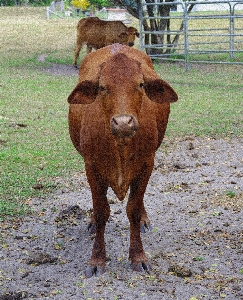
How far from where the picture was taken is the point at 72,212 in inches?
239

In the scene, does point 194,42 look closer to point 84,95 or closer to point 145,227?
point 145,227

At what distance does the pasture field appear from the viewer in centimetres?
746

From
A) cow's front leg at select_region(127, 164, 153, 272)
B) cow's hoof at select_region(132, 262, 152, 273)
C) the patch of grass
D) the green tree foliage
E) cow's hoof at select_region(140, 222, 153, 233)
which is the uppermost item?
cow's front leg at select_region(127, 164, 153, 272)

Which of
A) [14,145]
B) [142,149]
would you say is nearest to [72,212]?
[142,149]

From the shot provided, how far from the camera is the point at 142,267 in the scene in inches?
186

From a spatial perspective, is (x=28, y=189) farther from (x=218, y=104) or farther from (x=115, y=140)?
(x=218, y=104)

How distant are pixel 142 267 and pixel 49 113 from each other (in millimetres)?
7178

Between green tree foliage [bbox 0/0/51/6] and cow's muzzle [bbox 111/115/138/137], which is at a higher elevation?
cow's muzzle [bbox 111/115/138/137]

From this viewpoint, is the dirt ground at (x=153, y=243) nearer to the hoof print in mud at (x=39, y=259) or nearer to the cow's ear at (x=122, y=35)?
the hoof print in mud at (x=39, y=259)

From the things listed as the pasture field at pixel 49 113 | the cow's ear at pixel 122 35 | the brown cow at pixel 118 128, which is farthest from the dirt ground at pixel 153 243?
the cow's ear at pixel 122 35

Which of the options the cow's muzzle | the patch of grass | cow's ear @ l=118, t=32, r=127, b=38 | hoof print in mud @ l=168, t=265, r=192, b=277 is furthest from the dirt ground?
cow's ear @ l=118, t=32, r=127, b=38

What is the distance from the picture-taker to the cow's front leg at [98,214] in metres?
4.63

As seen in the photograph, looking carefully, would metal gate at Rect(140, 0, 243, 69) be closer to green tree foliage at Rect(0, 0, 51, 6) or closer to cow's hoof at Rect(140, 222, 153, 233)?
cow's hoof at Rect(140, 222, 153, 233)

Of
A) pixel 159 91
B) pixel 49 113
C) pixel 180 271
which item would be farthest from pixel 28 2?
pixel 180 271
